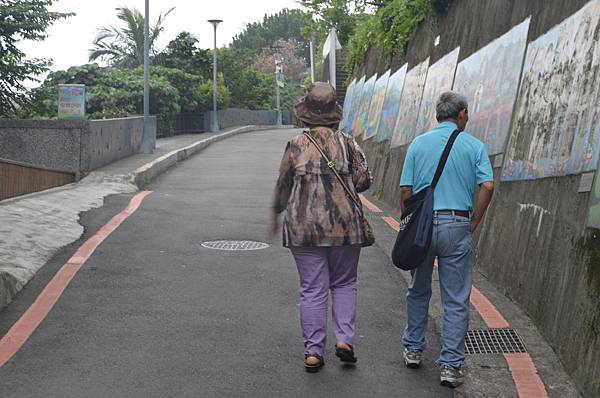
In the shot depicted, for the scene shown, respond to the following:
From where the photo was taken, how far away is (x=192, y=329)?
6.25m

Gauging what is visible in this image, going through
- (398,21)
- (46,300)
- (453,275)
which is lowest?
(46,300)

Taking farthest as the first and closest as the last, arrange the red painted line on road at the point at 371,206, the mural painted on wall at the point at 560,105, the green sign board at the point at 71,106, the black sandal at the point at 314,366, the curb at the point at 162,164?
the green sign board at the point at 71,106 → the curb at the point at 162,164 → the red painted line on road at the point at 371,206 → the mural painted on wall at the point at 560,105 → the black sandal at the point at 314,366

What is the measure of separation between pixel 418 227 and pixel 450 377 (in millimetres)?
873

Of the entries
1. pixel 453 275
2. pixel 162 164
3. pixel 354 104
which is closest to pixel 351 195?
pixel 453 275

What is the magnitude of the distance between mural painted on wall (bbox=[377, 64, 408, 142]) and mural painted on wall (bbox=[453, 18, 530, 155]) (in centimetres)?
622

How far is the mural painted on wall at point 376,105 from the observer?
20.0 metres


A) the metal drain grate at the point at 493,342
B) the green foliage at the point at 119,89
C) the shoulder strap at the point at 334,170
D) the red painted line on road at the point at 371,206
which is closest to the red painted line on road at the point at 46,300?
the shoulder strap at the point at 334,170

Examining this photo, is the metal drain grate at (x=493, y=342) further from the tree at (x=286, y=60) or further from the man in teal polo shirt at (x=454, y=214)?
the tree at (x=286, y=60)

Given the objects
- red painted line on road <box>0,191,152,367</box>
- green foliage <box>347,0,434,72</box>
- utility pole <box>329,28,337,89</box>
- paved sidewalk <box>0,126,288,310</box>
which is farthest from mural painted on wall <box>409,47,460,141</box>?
utility pole <box>329,28,337,89</box>

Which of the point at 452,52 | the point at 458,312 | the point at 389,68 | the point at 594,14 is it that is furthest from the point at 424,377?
the point at 389,68

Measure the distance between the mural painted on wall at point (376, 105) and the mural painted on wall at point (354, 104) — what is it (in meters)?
3.39

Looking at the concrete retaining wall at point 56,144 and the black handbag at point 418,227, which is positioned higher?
the black handbag at point 418,227

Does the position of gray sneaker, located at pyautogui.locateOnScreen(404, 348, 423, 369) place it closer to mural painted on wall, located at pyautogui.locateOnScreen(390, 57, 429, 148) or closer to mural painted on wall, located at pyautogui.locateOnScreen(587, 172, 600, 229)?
mural painted on wall, located at pyautogui.locateOnScreen(587, 172, 600, 229)

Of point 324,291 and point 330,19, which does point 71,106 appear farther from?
point 330,19
